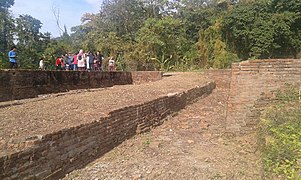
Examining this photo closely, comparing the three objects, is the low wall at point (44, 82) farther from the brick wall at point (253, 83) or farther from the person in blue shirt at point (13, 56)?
the brick wall at point (253, 83)

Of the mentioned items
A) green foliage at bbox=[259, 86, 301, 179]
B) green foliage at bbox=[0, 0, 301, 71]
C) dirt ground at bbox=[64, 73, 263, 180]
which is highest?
green foliage at bbox=[0, 0, 301, 71]

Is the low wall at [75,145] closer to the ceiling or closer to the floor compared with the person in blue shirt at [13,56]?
closer to the floor

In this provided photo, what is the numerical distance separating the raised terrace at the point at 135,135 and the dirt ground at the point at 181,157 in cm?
1

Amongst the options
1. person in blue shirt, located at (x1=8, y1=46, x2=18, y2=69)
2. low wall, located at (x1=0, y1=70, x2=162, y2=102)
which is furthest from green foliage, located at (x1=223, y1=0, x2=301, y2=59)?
person in blue shirt, located at (x1=8, y1=46, x2=18, y2=69)

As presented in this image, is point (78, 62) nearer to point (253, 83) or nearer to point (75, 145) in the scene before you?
point (253, 83)

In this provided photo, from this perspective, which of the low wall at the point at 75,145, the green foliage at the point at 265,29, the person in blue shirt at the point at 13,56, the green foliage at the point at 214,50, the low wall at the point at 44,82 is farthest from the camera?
the green foliage at the point at 214,50

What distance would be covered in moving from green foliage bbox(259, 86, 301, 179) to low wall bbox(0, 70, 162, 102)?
5.98m

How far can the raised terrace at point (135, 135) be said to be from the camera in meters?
3.37

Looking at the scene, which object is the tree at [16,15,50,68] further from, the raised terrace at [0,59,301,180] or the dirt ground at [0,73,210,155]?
the dirt ground at [0,73,210,155]

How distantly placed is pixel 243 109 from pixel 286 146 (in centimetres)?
194

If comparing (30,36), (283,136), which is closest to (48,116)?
(283,136)

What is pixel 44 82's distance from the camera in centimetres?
887

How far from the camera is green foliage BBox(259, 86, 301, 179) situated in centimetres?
335

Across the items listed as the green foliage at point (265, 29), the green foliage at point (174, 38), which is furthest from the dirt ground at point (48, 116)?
the green foliage at point (265, 29)
